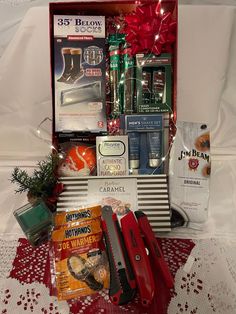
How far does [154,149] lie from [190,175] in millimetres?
129

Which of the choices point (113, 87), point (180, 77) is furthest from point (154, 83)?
point (180, 77)

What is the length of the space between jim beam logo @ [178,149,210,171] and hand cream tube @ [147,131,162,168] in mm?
→ 71

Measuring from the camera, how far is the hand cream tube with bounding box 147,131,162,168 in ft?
3.15

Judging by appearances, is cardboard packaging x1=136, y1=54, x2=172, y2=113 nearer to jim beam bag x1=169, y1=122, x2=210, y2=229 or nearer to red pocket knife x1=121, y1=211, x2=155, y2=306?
jim beam bag x1=169, y1=122, x2=210, y2=229

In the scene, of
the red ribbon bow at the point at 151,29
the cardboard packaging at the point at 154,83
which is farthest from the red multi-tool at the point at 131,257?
the red ribbon bow at the point at 151,29

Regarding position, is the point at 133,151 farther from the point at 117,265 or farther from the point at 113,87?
the point at 117,265

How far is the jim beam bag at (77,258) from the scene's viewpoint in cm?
70

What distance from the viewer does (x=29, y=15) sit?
1126mm

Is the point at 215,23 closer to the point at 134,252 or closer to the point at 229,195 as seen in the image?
the point at 229,195

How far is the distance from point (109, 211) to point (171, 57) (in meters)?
0.48

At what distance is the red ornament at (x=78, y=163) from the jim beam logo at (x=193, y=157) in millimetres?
246

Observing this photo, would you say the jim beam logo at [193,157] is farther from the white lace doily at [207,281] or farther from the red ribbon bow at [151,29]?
the red ribbon bow at [151,29]

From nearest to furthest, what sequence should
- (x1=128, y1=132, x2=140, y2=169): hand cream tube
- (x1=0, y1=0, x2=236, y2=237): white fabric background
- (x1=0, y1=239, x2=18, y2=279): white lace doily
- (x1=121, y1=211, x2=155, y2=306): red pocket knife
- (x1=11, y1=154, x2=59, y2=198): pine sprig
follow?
(x1=121, y1=211, x2=155, y2=306): red pocket knife
(x1=0, y1=239, x2=18, y2=279): white lace doily
(x1=11, y1=154, x2=59, y2=198): pine sprig
(x1=128, y1=132, x2=140, y2=169): hand cream tube
(x1=0, y1=0, x2=236, y2=237): white fabric background

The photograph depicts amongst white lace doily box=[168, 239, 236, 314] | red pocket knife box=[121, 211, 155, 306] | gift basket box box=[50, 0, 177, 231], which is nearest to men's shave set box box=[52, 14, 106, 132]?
gift basket box box=[50, 0, 177, 231]
